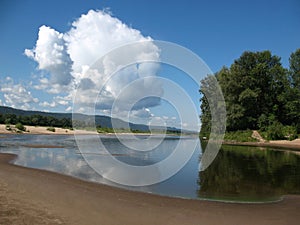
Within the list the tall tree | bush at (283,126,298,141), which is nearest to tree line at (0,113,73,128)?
the tall tree

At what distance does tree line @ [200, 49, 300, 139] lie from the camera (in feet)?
188

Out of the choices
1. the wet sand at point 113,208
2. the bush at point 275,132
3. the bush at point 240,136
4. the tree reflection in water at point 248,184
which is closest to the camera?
the wet sand at point 113,208

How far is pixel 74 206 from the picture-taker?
8211mm

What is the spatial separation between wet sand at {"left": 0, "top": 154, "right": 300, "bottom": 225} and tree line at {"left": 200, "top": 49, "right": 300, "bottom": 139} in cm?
5060

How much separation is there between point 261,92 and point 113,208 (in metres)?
59.6

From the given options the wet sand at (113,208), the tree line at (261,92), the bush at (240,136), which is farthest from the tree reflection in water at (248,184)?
the tree line at (261,92)

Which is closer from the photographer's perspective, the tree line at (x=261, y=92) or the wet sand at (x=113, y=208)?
the wet sand at (x=113, y=208)

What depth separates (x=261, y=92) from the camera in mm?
60531

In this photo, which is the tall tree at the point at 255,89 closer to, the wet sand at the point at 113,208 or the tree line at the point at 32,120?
the wet sand at the point at 113,208

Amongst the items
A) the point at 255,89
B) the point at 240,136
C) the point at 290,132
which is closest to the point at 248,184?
the point at 290,132

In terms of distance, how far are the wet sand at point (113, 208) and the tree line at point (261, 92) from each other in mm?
50596

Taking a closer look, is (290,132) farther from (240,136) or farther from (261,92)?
(261,92)

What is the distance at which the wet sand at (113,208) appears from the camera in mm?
7152

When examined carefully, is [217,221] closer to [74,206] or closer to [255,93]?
[74,206]
